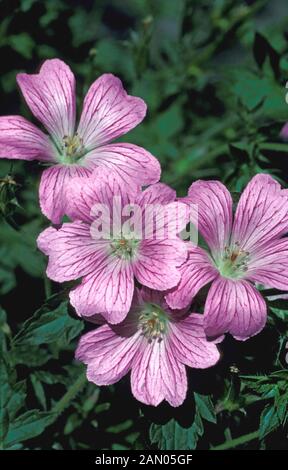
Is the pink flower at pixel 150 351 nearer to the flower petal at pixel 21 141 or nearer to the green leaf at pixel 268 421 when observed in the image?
the green leaf at pixel 268 421

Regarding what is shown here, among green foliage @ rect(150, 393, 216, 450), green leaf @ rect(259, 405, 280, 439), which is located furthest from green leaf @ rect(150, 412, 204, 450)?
green leaf @ rect(259, 405, 280, 439)

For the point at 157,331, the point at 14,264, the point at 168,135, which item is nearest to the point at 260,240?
the point at 157,331

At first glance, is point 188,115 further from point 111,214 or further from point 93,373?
point 93,373

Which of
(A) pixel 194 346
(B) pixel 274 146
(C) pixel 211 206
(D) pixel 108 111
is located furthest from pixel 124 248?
(B) pixel 274 146

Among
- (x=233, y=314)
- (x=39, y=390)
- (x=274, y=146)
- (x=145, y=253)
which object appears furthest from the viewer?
(x=274, y=146)

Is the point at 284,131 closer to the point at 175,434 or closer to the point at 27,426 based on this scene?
the point at 175,434

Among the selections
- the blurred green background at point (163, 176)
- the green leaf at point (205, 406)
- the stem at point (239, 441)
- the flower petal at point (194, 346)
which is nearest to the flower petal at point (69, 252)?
the blurred green background at point (163, 176)
